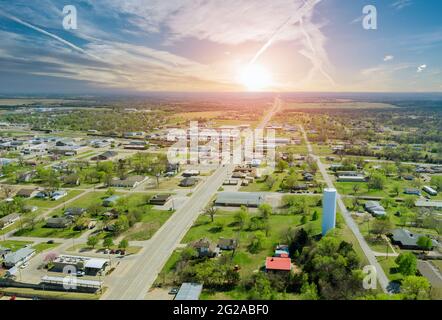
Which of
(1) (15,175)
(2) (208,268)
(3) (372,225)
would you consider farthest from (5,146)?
(3) (372,225)

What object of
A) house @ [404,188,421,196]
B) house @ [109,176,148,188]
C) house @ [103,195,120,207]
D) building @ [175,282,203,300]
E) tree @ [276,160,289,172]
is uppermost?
tree @ [276,160,289,172]

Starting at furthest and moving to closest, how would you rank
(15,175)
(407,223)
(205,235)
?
(15,175) → (407,223) → (205,235)

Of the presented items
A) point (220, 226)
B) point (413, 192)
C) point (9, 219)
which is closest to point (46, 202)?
point (9, 219)

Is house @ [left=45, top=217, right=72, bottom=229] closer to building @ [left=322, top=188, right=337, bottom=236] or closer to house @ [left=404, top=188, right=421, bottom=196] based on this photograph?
building @ [left=322, top=188, right=337, bottom=236]

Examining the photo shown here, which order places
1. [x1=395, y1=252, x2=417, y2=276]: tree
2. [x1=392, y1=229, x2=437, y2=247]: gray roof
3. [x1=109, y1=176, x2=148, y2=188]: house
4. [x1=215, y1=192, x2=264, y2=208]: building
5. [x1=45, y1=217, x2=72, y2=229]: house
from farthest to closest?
1. [x1=109, y1=176, x2=148, y2=188]: house
2. [x1=215, y1=192, x2=264, y2=208]: building
3. [x1=45, y1=217, x2=72, y2=229]: house
4. [x1=392, y1=229, x2=437, y2=247]: gray roof
5. [x1=395, y1=252, x2=417, y2=276]: tree

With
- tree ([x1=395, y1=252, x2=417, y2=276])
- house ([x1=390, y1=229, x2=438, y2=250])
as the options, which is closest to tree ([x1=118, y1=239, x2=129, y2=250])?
tree ([x1=395, y1=252, x2=417, y2=276])
